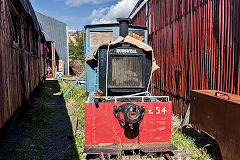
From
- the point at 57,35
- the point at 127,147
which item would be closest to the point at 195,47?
the point at 127,147

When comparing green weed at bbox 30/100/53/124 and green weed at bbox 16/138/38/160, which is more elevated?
green weed at bbox 30/100/53/124

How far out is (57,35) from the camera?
22.9 metres

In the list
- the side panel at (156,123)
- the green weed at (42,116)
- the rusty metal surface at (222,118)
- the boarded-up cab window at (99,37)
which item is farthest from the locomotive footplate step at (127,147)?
the boarded-up cab window at (99,37)

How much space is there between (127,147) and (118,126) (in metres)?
0.44

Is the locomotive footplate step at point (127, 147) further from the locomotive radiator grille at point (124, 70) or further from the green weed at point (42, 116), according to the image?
the green weed at point (42, 116)

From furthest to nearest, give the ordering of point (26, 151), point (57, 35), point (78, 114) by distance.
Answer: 1. point (57, 35)
2. point (78, 114)
3. point (26, 151)

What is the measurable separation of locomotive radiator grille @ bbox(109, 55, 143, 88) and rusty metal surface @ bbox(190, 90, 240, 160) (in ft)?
4.80

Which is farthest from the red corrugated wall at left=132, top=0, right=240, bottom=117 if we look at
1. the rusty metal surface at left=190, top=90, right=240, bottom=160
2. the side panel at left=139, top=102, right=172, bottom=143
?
the side panel at left=139, top=102, right=172, bottom=143

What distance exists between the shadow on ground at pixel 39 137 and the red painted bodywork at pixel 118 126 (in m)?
0.74

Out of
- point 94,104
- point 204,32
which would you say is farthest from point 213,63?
point 94,104

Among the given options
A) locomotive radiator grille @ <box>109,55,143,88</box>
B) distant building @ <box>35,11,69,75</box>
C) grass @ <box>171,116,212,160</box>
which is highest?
distant building @ <box>35,11,69,75</box>

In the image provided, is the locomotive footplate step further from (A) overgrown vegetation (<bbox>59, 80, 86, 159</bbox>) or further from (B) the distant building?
(B) the distant building

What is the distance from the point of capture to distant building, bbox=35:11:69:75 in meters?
21.6

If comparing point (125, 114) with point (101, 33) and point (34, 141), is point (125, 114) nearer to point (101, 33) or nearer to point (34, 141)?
point (34, 141)
